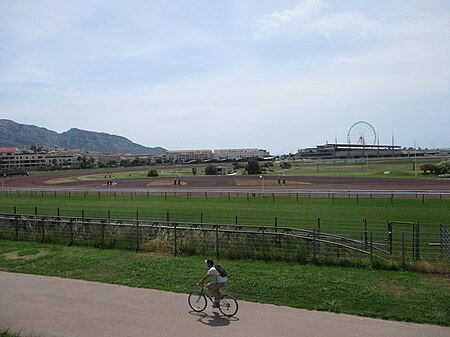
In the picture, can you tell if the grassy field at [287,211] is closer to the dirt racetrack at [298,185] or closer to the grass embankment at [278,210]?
the grass embankment at [278,210]

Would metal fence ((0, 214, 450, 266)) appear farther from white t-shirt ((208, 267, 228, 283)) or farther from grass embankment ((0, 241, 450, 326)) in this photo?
white t-shirt ((208, 267, 228, 283))

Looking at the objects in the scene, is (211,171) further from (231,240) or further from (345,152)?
(345,152)

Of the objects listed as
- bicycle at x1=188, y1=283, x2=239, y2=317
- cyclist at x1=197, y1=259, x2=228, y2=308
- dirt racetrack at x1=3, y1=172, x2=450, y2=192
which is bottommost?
dirt racetrack at x1=3, y1=172, x2=450, y2=192

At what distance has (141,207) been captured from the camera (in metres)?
37.6

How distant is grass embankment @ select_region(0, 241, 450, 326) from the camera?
423 inches

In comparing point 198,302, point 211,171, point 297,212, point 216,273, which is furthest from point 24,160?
point 216,273

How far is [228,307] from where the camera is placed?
1054 centimetres

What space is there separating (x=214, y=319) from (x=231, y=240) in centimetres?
652

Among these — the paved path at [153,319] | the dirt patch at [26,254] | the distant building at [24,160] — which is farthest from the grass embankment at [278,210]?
the distant building at [24,160]

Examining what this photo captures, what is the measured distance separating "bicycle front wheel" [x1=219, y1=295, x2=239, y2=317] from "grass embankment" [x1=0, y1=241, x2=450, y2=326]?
81cm

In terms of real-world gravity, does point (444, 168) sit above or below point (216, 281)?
below

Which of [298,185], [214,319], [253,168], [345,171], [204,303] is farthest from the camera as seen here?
[345,171]

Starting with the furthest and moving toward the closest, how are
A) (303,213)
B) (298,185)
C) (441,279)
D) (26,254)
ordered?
(298,185) → (303,213) → (26,254) → (441,279)

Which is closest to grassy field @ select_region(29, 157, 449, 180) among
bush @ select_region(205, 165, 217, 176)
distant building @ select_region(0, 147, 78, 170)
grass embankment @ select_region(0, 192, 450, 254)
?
bush @ select_region(205, 165, 217, 176)
